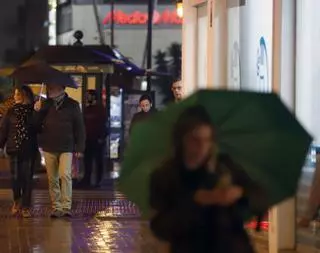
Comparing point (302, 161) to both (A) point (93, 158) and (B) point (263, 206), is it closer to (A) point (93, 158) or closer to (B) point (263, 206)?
(B) point (263, 206)

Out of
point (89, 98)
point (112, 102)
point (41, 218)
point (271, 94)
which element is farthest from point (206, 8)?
point (112, 102)

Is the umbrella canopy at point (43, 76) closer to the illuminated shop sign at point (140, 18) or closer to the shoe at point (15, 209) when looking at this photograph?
the shoe at point (15, 209)

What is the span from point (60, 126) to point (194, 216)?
690 centimetres

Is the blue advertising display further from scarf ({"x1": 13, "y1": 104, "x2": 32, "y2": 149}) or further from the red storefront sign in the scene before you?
the red storefront sign

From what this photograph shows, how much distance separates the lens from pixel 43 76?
12.5m

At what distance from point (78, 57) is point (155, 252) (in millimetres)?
8998

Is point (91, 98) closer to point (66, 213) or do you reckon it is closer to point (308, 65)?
point (66, 213)

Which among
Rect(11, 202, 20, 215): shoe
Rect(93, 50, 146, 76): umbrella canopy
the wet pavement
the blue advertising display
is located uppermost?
Rect(93, 50, 146, 76): umbrella canopy

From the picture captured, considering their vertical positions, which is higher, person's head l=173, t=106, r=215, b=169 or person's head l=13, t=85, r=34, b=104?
person's head l=13, t=85, r=34, b=104

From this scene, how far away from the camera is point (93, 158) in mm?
15352

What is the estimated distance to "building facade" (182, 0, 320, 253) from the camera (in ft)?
26.4

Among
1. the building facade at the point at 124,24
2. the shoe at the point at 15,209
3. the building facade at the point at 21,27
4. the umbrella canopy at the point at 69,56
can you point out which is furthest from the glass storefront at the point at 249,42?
the building facade at the point at 21,27

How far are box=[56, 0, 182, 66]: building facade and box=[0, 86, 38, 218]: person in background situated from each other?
2176 centimetres

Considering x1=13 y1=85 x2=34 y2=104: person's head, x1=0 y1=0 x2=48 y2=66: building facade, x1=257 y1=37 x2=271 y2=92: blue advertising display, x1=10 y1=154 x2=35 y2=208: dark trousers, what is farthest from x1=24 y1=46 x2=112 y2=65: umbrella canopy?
x1=0 y1=0 x2=48 y2=66: building facade
